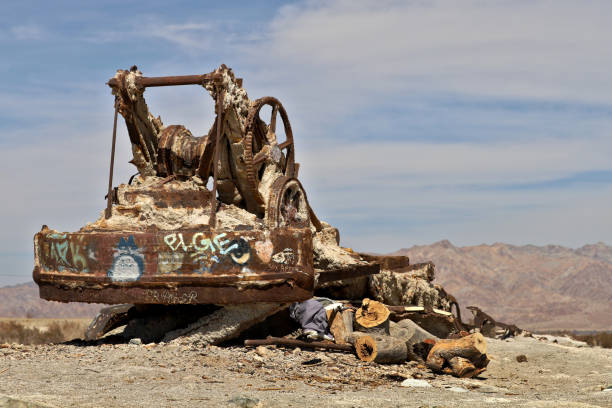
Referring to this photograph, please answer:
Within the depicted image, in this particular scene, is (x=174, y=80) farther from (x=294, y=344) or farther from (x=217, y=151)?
(x=294, y=344)

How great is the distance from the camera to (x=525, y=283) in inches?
2445

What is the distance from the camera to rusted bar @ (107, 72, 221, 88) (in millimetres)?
8734

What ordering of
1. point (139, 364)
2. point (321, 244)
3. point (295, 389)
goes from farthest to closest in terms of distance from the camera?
point (321, 244)
point (139, 364)
point (295, 389)

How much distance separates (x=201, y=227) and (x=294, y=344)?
5.13ft

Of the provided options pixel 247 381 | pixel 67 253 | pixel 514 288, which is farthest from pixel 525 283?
pixel 247 381

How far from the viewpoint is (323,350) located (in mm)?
8367

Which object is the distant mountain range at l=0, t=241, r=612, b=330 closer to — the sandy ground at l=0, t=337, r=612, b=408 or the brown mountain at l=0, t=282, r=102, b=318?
the brown mountain at l=0, t=282, r=102, b=318

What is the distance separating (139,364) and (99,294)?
139 centimetres

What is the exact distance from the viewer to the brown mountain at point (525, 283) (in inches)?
2146

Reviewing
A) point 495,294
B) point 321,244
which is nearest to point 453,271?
point 495,294

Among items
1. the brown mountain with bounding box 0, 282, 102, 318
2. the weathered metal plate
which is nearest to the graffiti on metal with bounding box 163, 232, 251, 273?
the weathered metal plate

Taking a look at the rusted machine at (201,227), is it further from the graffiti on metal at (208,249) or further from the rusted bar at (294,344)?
the rusted bar at (294,344)

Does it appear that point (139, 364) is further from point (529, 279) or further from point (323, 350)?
point (529, 279)

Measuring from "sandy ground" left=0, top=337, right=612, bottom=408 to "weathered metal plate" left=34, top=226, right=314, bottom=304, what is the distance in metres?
0.57
